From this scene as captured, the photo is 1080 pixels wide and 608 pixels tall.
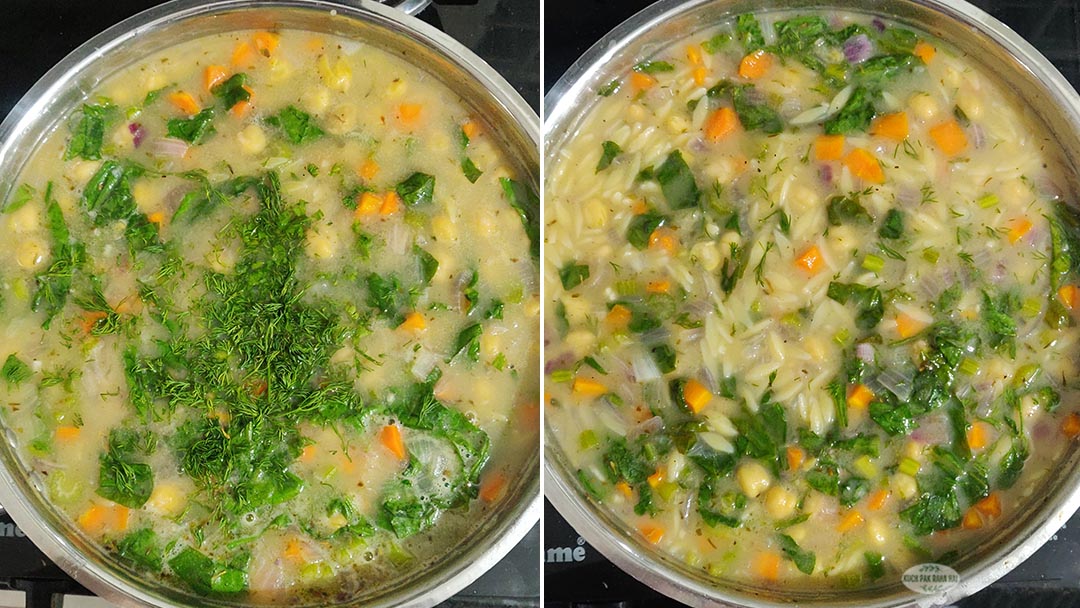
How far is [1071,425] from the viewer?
1.72m

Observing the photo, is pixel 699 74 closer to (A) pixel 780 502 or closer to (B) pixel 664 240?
(B) pixel 664 240

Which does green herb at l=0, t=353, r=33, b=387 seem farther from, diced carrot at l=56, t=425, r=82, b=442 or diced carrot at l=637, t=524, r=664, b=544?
diced carrot at l=637, t=524, r=664, b=544

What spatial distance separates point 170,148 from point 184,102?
0.11 meters

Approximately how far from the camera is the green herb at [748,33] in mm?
1756

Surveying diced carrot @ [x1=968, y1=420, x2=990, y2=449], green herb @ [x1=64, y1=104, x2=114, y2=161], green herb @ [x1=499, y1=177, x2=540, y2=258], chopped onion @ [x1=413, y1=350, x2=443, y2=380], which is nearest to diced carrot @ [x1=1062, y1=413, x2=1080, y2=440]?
diced carrot @ [x1=968, y1=420, x2=990, y2=449]

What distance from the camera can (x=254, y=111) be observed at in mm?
1788

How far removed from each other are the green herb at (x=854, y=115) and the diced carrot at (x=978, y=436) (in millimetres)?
665

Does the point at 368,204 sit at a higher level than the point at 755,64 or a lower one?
lower

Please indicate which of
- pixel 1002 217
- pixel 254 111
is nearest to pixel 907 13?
pixel 1002 217

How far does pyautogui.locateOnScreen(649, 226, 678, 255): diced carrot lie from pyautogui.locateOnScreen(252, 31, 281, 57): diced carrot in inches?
37.1

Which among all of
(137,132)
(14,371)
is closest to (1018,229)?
(137,132)


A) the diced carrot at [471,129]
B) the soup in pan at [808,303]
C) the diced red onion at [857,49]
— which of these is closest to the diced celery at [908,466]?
the soup in pan at [808,303]

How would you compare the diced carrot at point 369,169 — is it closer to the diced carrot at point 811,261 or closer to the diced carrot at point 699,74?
the diced carrot at point 699,74

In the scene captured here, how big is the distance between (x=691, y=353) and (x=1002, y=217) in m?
0.75
